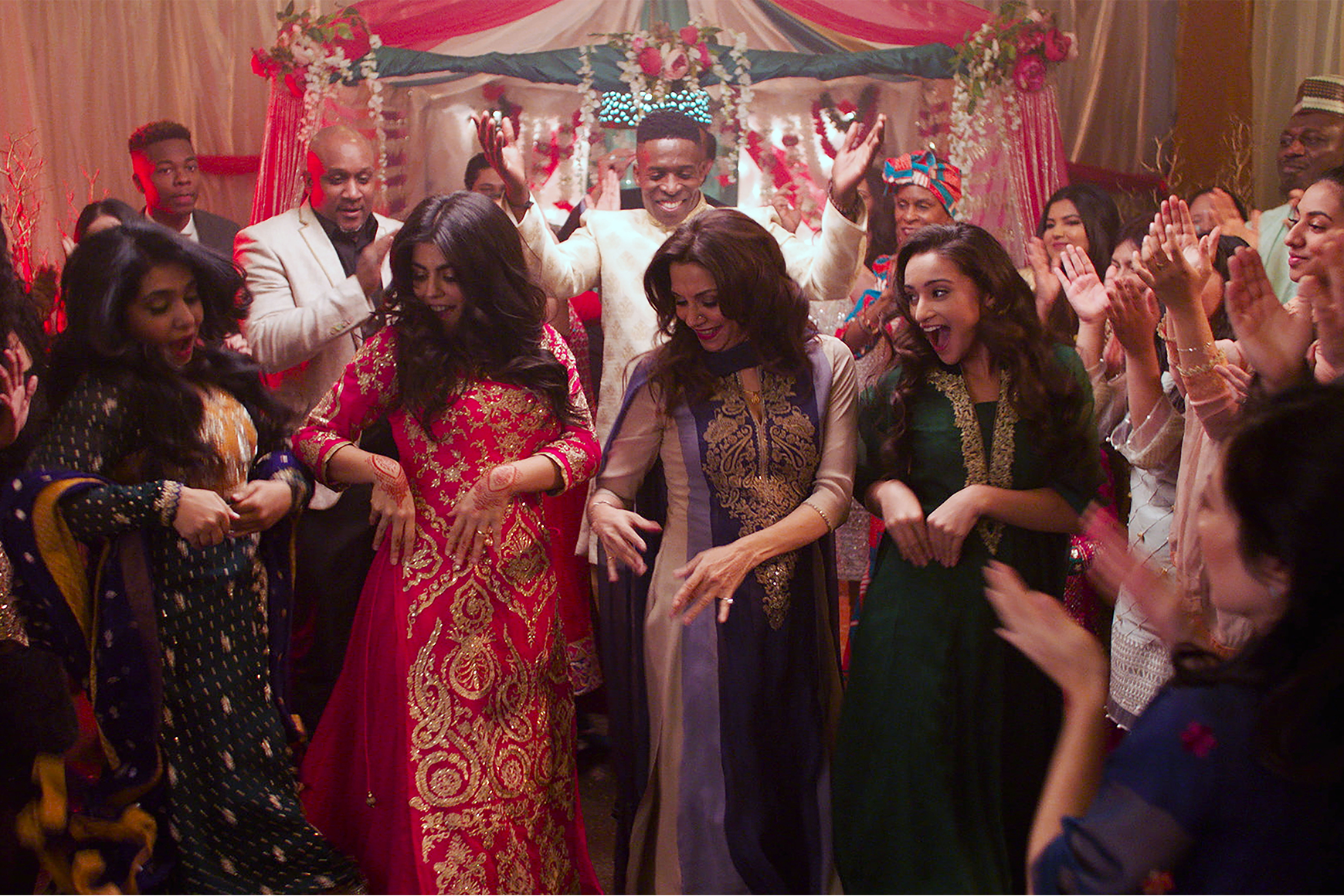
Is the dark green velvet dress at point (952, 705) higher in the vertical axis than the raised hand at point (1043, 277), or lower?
lower

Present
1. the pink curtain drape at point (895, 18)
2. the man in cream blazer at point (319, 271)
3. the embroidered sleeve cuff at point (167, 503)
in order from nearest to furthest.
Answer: the embroidered sleeve cuff at point (167, 503), the man in cream blazer at point (319, 271), the pink curtain drape at point (895, 18)

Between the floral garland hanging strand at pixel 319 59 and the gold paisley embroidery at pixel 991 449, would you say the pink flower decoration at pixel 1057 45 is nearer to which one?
the gold paisley embroidery at pixel 991 449

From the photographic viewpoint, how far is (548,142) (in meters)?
3.79

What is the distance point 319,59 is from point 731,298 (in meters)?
2.21

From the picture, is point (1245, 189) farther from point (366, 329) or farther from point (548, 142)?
point (366, 329)

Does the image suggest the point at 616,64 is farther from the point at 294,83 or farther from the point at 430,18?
the point at 294,83

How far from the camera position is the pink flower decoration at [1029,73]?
3.91 m

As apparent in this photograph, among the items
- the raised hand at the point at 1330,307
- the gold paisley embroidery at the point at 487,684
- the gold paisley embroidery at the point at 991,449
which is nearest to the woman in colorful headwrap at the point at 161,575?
the gold paisley embroidery at the point at 487,684

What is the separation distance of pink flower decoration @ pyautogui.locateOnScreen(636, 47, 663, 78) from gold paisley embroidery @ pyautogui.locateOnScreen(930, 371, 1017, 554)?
2156 millimetres

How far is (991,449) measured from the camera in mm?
2162

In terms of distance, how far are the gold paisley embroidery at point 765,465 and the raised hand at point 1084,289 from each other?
107 centimetres

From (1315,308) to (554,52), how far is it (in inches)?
108

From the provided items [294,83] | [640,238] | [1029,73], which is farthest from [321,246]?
[1029,73]

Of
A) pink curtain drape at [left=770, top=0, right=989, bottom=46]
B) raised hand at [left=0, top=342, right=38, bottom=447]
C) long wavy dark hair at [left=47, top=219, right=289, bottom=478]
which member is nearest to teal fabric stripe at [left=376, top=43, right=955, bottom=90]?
pink curtain drape at [left=770, top=0, right=989, bottom=46]
